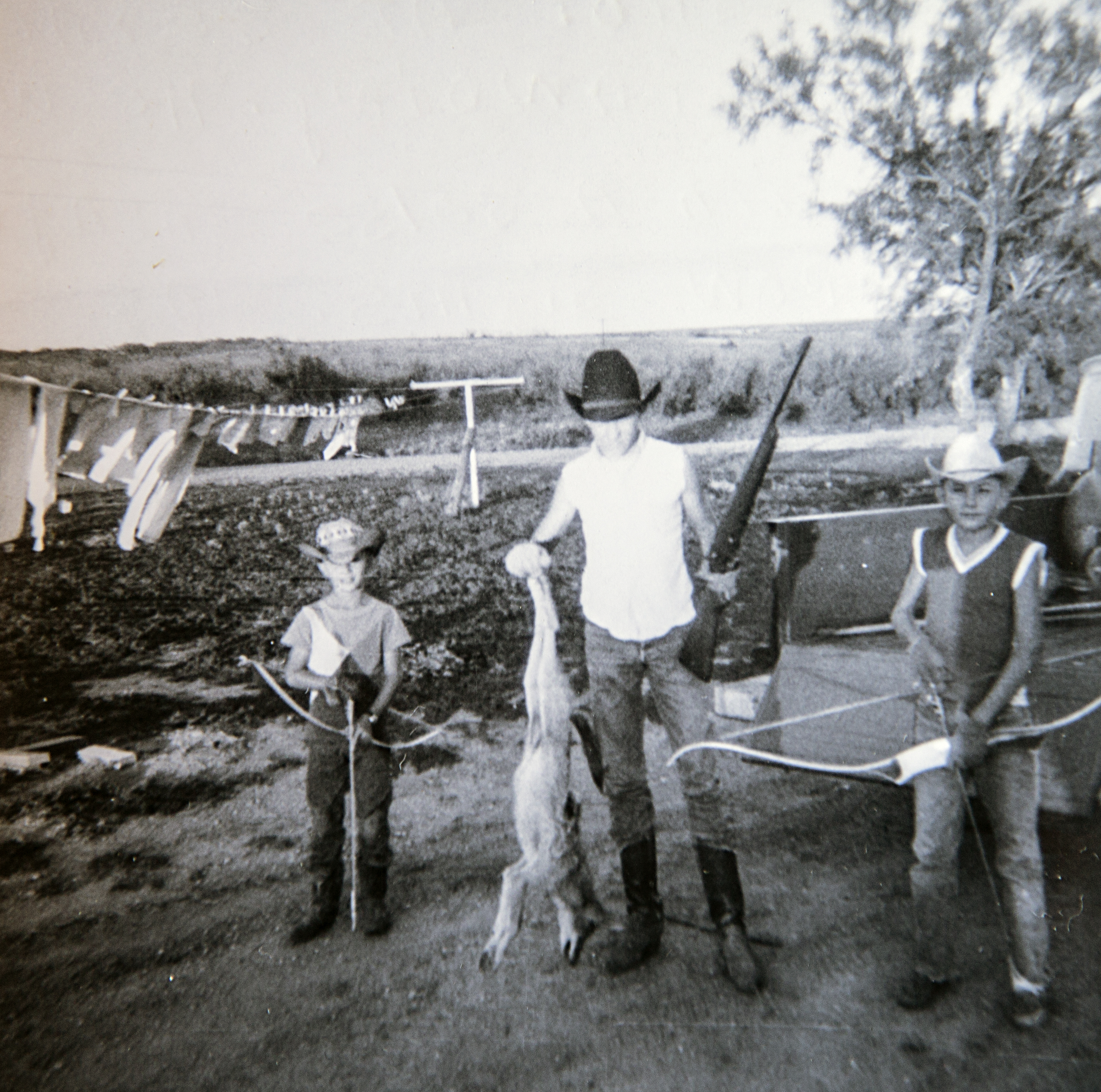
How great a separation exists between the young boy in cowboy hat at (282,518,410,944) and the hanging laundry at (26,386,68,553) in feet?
3.97

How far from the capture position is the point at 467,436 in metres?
3.21

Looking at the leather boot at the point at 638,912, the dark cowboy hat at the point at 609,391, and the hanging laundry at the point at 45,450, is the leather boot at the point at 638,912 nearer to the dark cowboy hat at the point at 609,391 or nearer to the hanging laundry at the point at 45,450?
the dark cowboy hat at the point at 609,391

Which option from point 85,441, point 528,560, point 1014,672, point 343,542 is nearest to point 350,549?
point 343,542

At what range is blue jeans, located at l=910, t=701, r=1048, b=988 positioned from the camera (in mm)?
2148

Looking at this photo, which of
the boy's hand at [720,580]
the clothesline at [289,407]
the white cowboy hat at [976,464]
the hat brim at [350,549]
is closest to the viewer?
the white cowboy hat at [976,464]

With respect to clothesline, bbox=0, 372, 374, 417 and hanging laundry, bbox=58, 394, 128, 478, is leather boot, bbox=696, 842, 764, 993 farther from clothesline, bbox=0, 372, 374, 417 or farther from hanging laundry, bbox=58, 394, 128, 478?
hanging laundry, bbox=58, 394, 128, 478

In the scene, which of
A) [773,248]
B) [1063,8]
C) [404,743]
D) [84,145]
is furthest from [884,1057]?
[84,145]

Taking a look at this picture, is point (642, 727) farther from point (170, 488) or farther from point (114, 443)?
point (114, 443)

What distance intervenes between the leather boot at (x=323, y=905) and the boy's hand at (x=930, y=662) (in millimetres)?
2245

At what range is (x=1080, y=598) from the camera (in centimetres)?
303

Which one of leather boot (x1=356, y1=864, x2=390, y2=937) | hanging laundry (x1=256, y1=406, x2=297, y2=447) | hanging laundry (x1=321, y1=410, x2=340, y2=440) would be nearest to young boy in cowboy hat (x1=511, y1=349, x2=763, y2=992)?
leather boot (x1=356, y1=864, x2=390, y2=937)

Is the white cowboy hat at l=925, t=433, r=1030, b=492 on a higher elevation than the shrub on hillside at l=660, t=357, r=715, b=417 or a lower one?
lower

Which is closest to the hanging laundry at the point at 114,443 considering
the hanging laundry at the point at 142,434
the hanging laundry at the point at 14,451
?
the hanging laundry at the point at 142,434

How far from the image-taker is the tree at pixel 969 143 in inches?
108
